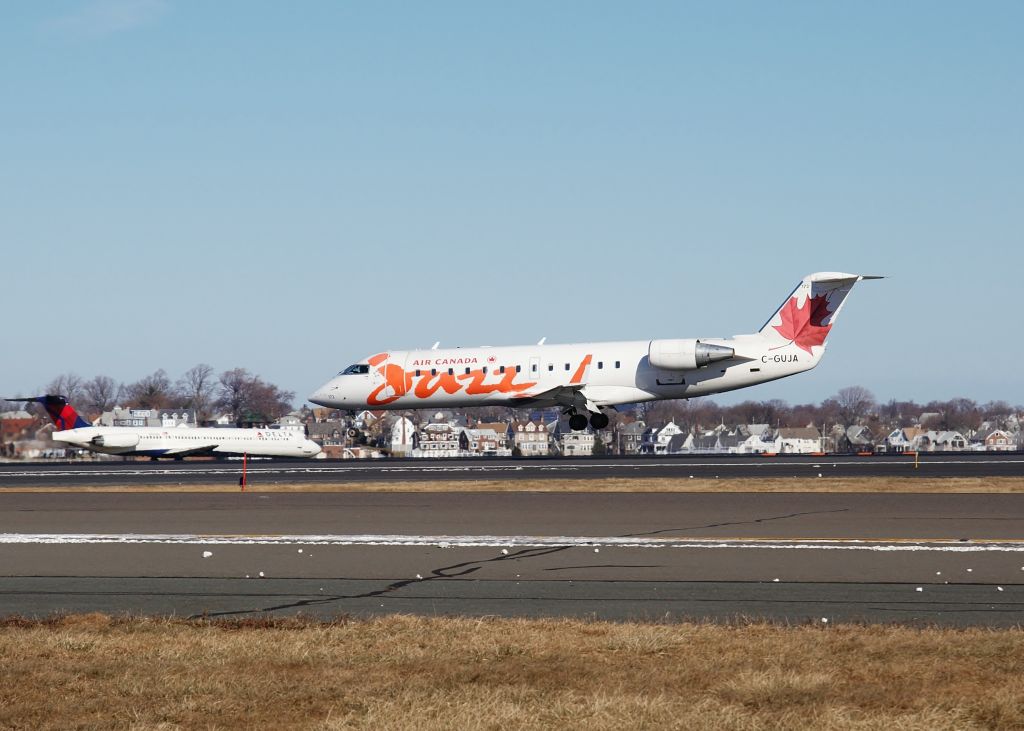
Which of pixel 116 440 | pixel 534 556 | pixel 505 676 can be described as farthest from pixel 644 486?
pixel 116 440

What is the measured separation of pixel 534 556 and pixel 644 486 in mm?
14222

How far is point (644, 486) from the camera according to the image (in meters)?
31.9

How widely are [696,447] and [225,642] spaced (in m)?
110

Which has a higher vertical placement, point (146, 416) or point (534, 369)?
point (534, 369)

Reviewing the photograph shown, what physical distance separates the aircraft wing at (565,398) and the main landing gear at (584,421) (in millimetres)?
361

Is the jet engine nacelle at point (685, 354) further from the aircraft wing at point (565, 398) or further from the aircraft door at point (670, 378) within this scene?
the aircraft wing at point (565, 398)

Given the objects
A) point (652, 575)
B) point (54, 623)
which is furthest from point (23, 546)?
point (652, 575)

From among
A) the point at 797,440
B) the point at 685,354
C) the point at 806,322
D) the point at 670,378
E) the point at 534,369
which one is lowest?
the point at 797,440

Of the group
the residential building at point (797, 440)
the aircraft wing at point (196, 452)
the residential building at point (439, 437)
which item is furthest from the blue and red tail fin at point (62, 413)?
the residential building at point (797, 440)

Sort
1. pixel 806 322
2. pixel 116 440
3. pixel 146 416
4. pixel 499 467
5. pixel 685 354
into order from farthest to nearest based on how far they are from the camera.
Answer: pixel 146 416 < pixel 116 440 < pixel 806 322 < pixel 685 354 < pixel 499 467

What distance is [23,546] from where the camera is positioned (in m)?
20.1

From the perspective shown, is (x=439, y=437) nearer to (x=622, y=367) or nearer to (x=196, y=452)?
(x=196, y=452)

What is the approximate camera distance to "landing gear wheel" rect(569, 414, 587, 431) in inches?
2030

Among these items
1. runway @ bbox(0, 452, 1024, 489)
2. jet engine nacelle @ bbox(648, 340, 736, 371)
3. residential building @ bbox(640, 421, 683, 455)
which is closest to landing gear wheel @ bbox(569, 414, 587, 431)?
runway @ bbox(0, 452, 1024, 489)
